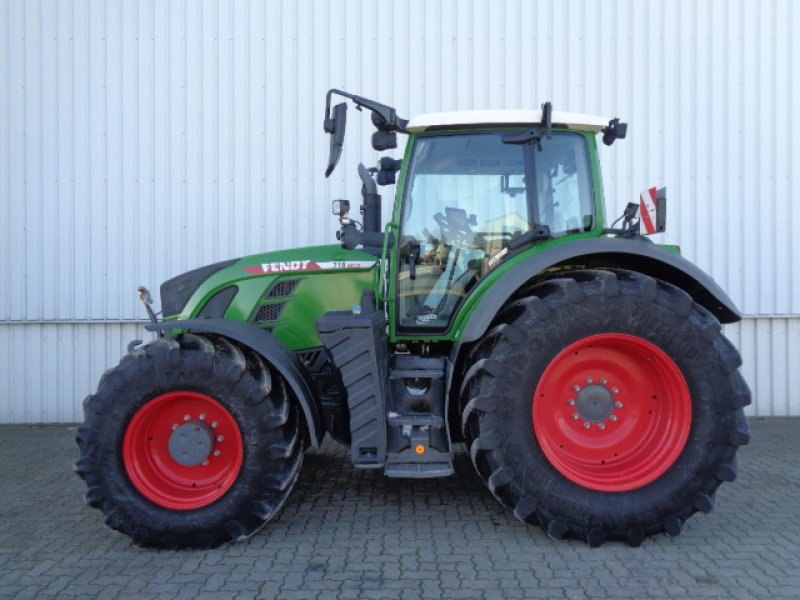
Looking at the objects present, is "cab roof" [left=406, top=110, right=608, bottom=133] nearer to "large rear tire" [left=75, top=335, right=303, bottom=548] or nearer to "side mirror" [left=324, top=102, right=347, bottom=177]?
"side mirror" [left=324, top=102, right=347, bottom=177]

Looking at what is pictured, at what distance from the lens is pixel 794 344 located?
22.1 feet

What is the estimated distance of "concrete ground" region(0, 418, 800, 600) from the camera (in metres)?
3.08

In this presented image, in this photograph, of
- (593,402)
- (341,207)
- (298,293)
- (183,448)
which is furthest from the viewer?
(298,293)

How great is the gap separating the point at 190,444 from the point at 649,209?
9.70 ft

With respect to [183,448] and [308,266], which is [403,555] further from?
[308,266]

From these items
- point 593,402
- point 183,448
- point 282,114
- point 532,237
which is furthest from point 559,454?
point 282,114

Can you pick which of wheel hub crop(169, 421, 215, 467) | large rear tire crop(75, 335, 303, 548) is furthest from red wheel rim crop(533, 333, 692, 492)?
wheel hub crop(169, 421, 215, 467)

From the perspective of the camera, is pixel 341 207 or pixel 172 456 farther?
pixel 341 207

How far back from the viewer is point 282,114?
6699 mm

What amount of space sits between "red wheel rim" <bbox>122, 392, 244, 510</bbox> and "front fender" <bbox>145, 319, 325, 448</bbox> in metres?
0.35

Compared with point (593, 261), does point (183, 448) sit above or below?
below

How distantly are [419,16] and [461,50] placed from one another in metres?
0.54

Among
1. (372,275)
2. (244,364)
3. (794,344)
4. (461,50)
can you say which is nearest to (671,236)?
(794,344)

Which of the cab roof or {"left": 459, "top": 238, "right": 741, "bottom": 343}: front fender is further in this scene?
the cab roof
